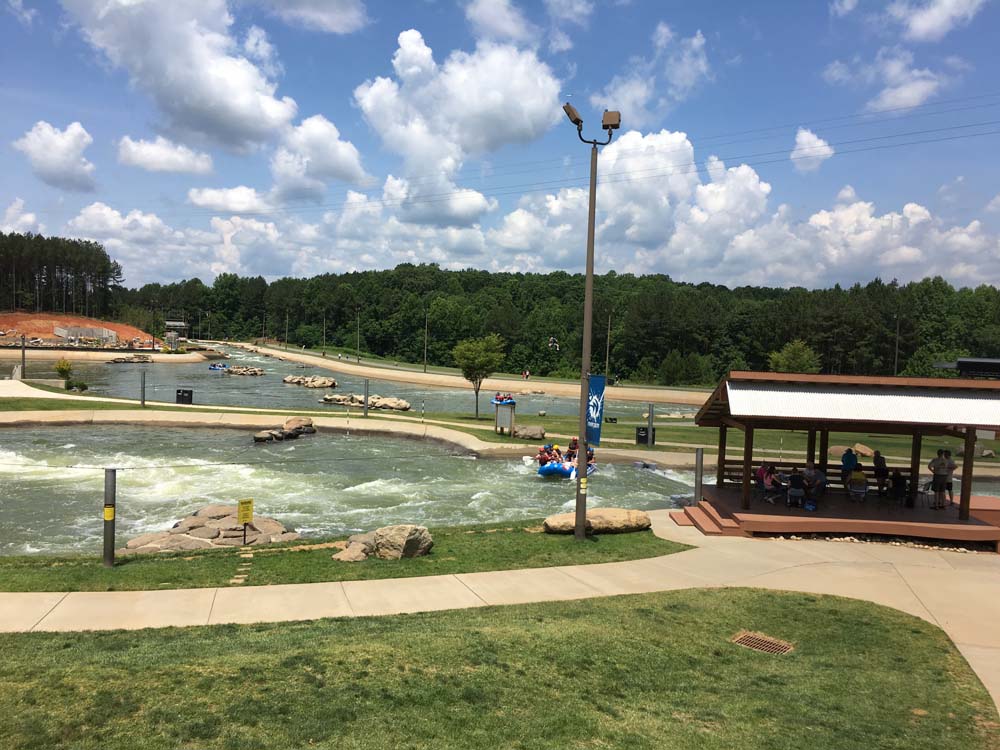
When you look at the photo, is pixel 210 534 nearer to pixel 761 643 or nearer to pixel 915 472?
pixel 761 643

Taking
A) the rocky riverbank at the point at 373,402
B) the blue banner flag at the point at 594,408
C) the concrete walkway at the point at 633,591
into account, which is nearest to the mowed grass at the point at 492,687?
the concrete walkway at the point at 633,591

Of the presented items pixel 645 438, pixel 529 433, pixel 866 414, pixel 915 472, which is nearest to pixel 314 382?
pixel 529 433

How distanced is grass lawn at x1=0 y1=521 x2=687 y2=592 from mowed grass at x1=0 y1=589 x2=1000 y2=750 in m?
2.45

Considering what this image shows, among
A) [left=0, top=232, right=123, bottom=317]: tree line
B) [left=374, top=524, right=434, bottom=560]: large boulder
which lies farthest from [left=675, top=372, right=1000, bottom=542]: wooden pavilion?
[left=0, top=232, right=123, bottom=317]: tree line

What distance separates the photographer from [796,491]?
16.6 m

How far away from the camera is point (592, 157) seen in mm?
13328

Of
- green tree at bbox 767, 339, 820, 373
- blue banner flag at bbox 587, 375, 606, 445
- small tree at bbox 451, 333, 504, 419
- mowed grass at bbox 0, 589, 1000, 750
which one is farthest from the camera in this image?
green tree at bbox 767, 339, 820, 373

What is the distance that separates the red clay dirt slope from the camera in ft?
438

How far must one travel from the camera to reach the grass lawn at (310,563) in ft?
34.0

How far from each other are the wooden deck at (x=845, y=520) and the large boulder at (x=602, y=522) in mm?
1726

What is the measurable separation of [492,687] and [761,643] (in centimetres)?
397

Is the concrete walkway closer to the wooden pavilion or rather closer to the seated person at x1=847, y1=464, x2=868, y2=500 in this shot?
the wooden pavilion

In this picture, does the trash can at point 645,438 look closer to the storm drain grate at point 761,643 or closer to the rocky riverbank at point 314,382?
the storm drain grate at point 761,643

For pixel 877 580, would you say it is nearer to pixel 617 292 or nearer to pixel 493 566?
pixel 493 566
